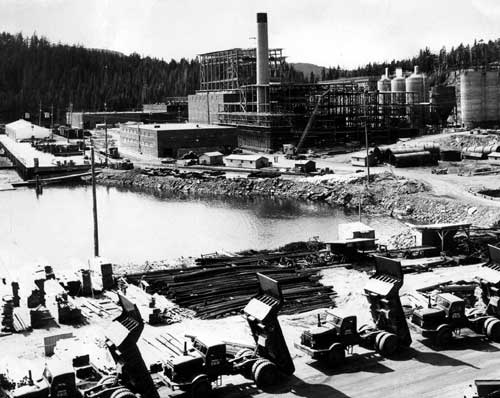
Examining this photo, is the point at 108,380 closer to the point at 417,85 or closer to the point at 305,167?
the point at 305,167

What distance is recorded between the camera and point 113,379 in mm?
15211

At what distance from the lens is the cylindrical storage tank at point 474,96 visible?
288 ft

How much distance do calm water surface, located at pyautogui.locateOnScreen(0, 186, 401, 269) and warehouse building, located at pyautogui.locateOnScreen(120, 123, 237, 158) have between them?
18.3 metres

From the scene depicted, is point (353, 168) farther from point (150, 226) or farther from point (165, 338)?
point (165, 338)

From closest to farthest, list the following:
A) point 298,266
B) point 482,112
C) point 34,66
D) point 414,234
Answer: point 298,266 < point 414,234 < point 482,112 < point 34,66

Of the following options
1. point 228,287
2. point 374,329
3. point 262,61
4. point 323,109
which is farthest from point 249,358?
point 262,61

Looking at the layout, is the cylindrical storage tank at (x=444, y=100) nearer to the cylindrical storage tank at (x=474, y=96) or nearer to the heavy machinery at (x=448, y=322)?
the cylindrical storage tank at (x=474, y=96)

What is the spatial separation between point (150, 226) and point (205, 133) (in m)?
36.0

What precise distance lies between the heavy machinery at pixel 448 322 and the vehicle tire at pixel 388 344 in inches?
50.4

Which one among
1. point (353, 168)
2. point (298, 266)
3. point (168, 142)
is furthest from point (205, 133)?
point (298, 266)

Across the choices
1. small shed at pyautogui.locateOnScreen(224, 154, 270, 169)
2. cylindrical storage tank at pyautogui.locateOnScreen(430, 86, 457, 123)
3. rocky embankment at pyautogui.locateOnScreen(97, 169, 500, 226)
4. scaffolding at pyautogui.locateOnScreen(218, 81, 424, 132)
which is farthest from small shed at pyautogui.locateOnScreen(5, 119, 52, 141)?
cylindrical storage tank at pyautogui.locateOnScreen(430, 86, 457, 123)

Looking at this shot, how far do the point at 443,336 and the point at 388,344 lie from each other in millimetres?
1698

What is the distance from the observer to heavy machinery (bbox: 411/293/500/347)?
18594 mm

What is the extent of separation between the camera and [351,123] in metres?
85.6
